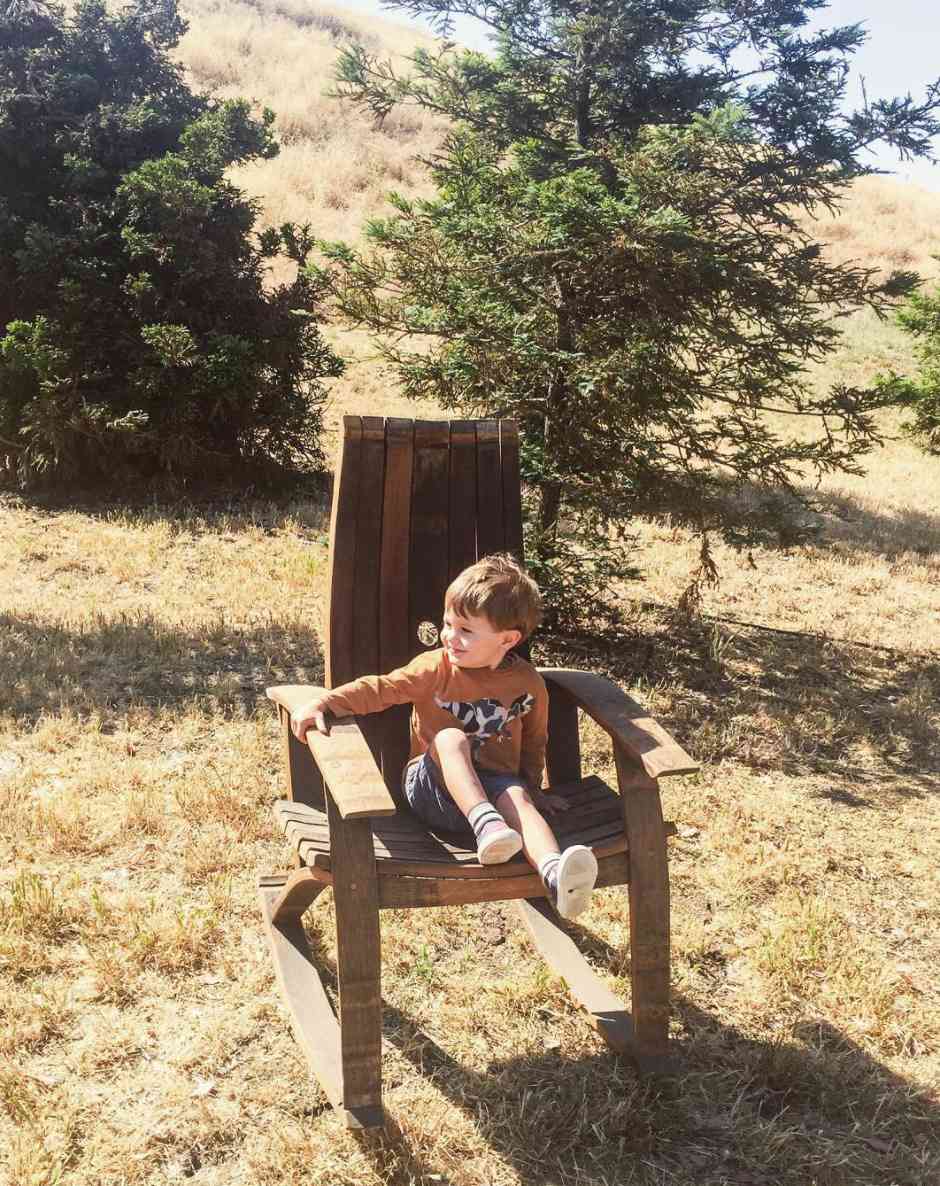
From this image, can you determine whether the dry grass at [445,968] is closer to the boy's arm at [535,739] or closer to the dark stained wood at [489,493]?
the boy's arm at [535,739]

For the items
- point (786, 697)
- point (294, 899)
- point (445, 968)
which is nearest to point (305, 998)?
point (294, 899)

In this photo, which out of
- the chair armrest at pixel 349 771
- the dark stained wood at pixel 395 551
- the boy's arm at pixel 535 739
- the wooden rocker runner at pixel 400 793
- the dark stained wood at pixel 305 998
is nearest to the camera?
the chair armrest at pixel 349 771

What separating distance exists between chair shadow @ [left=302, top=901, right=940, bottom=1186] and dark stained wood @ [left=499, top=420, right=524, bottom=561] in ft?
5.24

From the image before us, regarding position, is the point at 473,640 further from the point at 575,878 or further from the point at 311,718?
the point at 575,878

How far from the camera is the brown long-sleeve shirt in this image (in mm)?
2988

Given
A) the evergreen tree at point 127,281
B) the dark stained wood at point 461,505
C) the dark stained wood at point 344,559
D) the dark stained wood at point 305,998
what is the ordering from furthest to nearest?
the evergreen tree at point 127,281
the dark stained wood at point 461,505
the dark stained wood at point 344,559
the dark stained wood at point 305,998

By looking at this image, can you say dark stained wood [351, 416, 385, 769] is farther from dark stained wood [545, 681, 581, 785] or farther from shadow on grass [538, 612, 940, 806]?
shadow on grass [538, 612, 940, 806]

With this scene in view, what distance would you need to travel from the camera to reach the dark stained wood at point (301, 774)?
3.18 metres

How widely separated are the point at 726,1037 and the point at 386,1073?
39.9 inches

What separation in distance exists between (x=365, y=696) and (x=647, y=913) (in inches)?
38.5

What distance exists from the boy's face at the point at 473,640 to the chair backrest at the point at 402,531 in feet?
1.62

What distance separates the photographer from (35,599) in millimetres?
6336

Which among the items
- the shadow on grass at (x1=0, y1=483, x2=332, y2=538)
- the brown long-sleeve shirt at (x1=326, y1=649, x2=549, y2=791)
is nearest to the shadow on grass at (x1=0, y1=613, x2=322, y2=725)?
the shadow on grass at (x1=0, y1=483, x2=332, y2=538)

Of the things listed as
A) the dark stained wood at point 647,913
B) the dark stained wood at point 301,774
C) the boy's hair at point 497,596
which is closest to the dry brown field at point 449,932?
the dark stained wood at point 647,913
